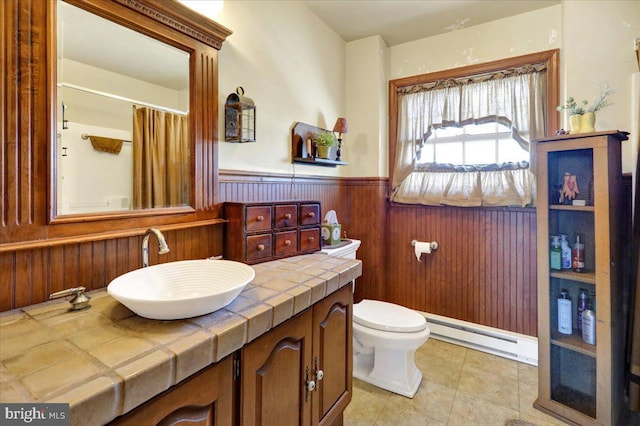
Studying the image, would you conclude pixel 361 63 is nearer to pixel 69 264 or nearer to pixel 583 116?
pixel 583 116

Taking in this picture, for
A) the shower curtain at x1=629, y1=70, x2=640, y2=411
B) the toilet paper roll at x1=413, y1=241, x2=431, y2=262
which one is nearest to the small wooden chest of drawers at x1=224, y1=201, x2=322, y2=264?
the toilet paper roll at x1=413, y1=241, x2=431, y2=262

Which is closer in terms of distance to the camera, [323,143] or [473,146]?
[323,143]

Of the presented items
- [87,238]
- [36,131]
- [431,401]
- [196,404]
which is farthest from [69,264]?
[431,401]

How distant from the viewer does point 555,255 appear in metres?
1.78

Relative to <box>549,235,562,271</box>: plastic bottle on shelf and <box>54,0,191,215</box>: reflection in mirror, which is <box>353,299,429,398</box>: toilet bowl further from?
<box>54,0,191,215</box>: reflection in mirror

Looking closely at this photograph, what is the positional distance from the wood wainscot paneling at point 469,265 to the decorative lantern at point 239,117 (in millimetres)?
1559

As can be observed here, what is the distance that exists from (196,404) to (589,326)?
1995mm

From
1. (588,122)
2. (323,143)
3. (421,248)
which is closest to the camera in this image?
(588,122)

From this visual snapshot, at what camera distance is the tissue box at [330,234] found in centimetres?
207

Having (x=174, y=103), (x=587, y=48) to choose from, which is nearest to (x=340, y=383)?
(x=174, y=103)

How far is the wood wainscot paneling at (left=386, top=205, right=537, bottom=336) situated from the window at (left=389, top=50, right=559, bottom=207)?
5.5 inches

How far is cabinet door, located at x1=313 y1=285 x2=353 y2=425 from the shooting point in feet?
4.09

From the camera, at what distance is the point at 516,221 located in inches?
89.2

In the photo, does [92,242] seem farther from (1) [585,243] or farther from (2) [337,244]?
(1) [585,243]
